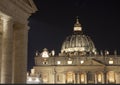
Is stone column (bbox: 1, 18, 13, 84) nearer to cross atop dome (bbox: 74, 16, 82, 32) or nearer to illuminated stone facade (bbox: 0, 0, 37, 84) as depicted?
illuminated stone facade (bbox: 0, 0, 37, 84)

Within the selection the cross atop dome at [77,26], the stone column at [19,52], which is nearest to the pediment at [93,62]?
the cross atop dome at [77,26]

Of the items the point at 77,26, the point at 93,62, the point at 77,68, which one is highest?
the point at 77,26

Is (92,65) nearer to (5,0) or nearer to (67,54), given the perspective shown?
(67,54)

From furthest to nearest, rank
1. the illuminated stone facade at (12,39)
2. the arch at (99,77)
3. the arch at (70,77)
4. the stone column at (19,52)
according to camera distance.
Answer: the arch at (70,77) → the arch at (99,77) → the stone column at (19,52) → the illuminated stone facade at (12,39)

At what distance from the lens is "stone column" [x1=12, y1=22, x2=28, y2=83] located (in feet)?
154

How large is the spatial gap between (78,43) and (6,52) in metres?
147

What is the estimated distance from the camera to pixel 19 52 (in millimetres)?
47531

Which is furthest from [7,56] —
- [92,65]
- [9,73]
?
[92,65]

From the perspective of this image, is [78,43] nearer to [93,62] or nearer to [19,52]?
[93,62]

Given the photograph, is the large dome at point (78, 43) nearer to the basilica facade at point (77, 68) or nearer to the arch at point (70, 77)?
the basilica facade at point (77, 68)

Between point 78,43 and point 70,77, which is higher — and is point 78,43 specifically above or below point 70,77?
above

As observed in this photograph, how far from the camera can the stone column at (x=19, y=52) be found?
46.8m

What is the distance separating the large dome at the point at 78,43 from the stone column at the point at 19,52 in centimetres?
13414

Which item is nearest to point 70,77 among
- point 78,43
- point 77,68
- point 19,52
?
point 77,68
